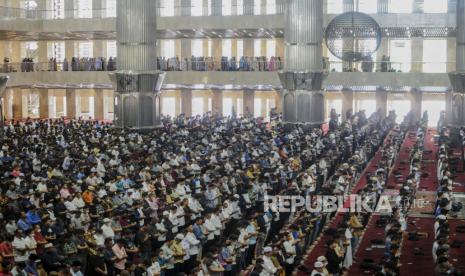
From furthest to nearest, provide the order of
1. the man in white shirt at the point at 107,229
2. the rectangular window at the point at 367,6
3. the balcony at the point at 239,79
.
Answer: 1. the rectangular window at the point at 367,6
2. the balcony at the point at 239,79
3. the man in white shirt at the point at 107,229

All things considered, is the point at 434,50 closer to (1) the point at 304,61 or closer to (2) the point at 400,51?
(2) the point at 400,51

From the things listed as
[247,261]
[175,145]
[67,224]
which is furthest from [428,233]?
[175,145]

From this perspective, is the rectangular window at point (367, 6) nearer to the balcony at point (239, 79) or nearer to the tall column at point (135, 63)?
the balcony at point (239, 79)

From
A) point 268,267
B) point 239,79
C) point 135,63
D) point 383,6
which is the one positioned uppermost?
point 383,6

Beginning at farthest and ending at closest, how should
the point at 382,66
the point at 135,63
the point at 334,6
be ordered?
the point at 334,6
the point at 382,66
the point at 135,63

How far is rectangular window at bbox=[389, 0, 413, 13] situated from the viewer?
1895 inches

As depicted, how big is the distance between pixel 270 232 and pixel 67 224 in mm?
4920

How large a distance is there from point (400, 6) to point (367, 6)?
1.98m

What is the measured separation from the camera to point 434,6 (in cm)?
4831

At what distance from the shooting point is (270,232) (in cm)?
1981

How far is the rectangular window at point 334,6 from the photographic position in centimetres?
4962

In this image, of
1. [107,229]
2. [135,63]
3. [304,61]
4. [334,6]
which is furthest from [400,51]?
[107,229]

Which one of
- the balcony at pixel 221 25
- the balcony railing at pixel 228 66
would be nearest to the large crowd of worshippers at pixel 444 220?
the balcony railing at pixel 228 66

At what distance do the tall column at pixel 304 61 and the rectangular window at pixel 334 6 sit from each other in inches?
454
